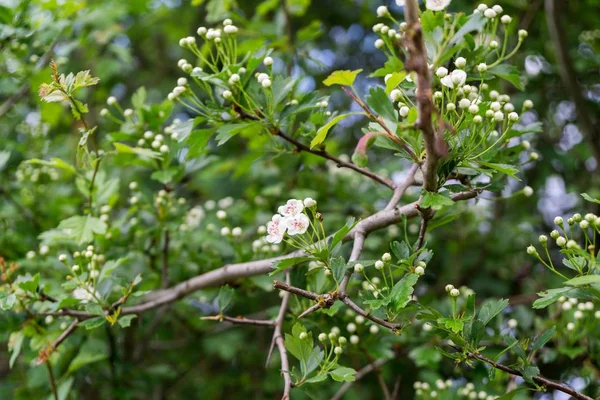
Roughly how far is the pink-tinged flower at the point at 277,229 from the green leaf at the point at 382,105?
15.3 inches

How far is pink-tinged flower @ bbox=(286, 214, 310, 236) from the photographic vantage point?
1709 millimetres

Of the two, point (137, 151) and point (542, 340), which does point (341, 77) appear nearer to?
point (137, 151)

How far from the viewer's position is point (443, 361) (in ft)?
11.1

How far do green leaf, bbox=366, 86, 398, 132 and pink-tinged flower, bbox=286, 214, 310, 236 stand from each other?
0.35 m

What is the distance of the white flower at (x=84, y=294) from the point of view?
2.14 meters

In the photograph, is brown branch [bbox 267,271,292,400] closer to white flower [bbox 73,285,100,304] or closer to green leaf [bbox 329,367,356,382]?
green leaf [bbox 329,367,356,382]

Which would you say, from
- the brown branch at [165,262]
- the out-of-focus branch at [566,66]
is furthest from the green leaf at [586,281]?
the out-of-focus branch at [566,66]

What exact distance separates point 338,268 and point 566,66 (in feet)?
6.49

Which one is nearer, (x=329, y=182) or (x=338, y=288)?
(x=338, y=288)

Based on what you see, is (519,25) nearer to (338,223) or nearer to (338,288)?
(338,223)

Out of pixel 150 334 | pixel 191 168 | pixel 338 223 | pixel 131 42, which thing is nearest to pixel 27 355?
pixel 150 334

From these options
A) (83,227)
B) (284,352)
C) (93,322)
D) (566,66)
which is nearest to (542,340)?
(284,352)

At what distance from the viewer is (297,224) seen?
172 cm

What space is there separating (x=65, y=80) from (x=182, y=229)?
1.07 m
